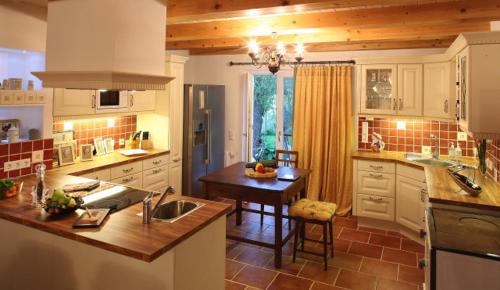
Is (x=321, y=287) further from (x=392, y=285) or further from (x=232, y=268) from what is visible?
(x=232, y=268)

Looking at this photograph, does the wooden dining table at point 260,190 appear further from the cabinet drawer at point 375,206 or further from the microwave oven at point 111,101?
the microwave oven at point 111,101

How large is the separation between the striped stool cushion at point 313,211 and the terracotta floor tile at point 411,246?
107cm

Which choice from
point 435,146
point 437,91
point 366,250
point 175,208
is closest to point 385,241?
point 366,250

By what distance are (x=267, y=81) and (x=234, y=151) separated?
1.32 meters

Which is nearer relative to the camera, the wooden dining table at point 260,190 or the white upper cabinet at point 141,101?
the wooden dining table at point 260,190

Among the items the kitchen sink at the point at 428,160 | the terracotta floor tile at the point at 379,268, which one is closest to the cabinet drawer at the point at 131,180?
the terracotta floor tile at the point at 379,268

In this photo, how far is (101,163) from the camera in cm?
394

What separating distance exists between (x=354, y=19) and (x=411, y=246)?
8.38 feet

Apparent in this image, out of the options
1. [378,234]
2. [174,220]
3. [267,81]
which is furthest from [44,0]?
[378,234]

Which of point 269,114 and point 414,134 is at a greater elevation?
point 269,114

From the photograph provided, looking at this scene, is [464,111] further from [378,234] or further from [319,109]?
[319,109]

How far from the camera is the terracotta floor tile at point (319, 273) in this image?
327cm

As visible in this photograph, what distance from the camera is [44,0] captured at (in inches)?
121

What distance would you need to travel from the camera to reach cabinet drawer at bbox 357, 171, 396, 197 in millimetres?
4383
